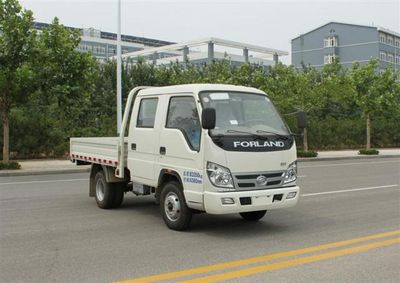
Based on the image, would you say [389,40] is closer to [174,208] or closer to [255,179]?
[255,179]

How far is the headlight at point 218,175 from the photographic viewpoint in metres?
7.20

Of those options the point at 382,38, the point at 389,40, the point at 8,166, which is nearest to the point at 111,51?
the point at 382,38

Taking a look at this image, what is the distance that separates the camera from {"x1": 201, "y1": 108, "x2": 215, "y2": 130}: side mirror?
7.08 meters

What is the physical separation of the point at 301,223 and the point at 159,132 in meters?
2.81

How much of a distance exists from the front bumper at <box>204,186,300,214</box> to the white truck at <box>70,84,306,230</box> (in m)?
0.01

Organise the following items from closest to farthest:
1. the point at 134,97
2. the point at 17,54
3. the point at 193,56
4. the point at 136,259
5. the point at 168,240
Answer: the point at 136,259, the point at 168,240, the point at 134,97, the point at 17,54, the point at 193,56

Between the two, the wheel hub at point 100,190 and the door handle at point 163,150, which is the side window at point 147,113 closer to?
the door handle at point 163,150

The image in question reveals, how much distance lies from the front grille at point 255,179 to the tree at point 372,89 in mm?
24128

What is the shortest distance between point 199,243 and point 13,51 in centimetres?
1358

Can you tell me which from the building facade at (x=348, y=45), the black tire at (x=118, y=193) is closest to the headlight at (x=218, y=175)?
the black tire at (x=118, y=193)

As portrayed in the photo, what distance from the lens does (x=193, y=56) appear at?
251 feet

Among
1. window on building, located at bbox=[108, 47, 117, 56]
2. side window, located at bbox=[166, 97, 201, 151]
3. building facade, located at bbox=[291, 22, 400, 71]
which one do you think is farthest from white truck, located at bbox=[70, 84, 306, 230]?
window on building, located at bbox=[108, 47, 117, 56]

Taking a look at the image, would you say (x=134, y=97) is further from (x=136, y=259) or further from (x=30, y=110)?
(x=30, y=110)

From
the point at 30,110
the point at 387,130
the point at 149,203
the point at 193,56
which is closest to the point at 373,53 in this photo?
the point at 193,56
